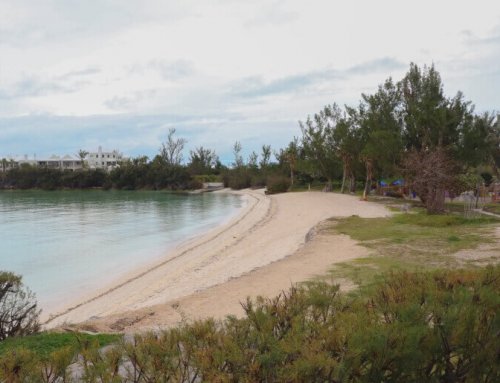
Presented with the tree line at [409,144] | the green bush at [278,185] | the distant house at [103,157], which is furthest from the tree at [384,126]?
the distant house at [103,157]

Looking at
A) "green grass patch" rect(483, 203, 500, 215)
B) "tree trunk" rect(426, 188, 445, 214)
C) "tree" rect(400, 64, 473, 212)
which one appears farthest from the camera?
"tree" rect(400, 64, 473, 212)

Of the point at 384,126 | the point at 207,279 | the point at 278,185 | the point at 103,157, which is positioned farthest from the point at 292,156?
the point at 103,157

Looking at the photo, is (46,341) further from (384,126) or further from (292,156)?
(292,156)

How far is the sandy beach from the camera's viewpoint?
9238 mm

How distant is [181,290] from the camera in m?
12.7

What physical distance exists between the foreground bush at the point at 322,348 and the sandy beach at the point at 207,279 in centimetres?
507

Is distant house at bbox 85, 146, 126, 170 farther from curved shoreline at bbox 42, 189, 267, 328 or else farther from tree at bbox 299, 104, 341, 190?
curved shoreline at bbox 42, 189, 267, 328

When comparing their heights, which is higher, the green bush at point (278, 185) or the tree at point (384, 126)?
the tree at point (384, 126)

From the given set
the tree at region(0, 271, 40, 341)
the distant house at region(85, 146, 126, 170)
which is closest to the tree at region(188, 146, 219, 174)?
the distant house at region(85, 146, 126, 170)

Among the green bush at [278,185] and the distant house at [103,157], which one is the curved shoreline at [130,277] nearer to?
the green bush at [278,185]

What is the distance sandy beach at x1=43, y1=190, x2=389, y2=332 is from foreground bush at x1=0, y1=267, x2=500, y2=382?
5.07 m

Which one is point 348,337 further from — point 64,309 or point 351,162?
point 351,162

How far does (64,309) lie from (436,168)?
60.0 feet

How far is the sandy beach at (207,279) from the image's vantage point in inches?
364
